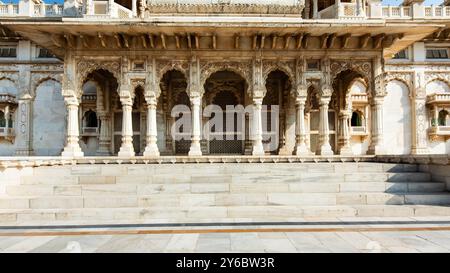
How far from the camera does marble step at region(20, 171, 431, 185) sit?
748cm

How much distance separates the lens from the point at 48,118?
16.3m

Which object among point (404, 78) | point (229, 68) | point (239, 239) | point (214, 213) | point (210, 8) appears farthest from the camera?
point (404, 78)

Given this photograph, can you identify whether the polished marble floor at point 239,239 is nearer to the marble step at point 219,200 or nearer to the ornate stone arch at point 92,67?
the marble step at point 219,200

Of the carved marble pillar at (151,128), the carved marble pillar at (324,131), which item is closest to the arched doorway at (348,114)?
the carved marble pillar at (324,131)

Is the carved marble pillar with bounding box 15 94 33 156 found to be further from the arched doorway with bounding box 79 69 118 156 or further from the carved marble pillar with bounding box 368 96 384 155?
the carved marble pillar with bounding box 368 96 384 155

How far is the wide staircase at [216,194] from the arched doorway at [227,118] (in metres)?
5.58

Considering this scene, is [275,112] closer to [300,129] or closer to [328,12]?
[300,129]

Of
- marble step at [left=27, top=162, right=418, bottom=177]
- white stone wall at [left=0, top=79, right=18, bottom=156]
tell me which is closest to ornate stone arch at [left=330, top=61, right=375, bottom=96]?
marble step at [left=27, top=162, right=418, bottom=177]

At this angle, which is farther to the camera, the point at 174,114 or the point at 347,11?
the point at 174,114

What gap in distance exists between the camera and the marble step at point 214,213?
5.79 m

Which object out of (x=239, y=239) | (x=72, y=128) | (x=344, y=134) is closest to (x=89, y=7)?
(x=72, y=128)

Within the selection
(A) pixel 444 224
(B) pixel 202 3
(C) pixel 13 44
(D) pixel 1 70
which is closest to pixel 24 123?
(D) pixel 1 70

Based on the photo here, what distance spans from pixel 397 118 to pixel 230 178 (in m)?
13.8

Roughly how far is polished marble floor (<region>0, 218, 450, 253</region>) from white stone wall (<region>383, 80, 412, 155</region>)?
513 inches
